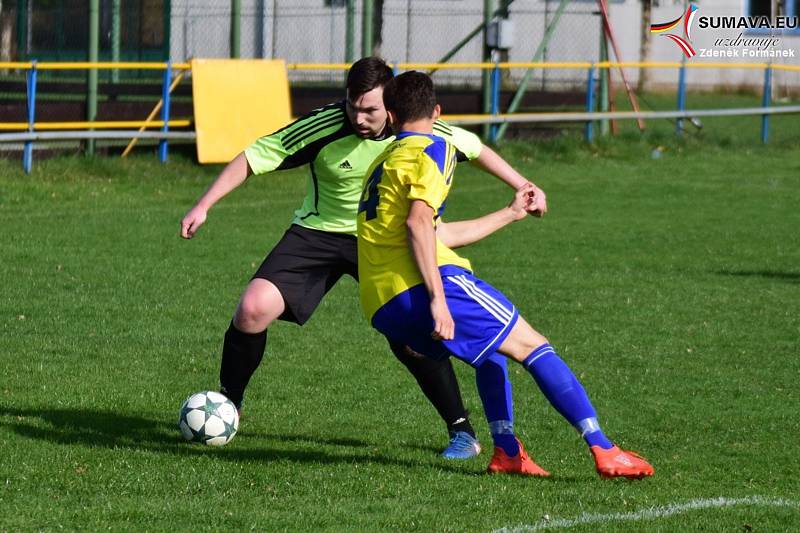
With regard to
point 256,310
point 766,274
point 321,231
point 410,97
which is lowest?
point 766,274

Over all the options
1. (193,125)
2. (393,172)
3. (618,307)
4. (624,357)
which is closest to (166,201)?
(193,125)

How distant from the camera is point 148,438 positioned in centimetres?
623

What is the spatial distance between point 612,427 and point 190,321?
3.45 metres

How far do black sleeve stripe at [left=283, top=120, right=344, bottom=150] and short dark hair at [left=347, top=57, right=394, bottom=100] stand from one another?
0.40 m

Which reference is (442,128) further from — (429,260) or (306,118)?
(429,260)

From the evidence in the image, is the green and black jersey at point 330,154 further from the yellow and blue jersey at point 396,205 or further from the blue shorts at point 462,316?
the blue shorts at point 462,316

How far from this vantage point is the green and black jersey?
20.2 feet

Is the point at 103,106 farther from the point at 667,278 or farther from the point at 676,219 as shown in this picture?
the point at 667,278

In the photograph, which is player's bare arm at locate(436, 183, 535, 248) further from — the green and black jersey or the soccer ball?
the soccer ball

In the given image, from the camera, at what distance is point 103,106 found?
54.9 feet

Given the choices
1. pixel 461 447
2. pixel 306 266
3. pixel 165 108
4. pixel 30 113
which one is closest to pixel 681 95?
pixel 165 108

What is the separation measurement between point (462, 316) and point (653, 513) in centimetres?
103

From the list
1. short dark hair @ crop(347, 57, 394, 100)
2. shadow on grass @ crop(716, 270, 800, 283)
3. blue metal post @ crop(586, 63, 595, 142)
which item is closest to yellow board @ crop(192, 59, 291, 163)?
blue metal post @ crop(586, 63, 595, 142)

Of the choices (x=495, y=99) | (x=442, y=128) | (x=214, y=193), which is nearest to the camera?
(x=214, y=193)
